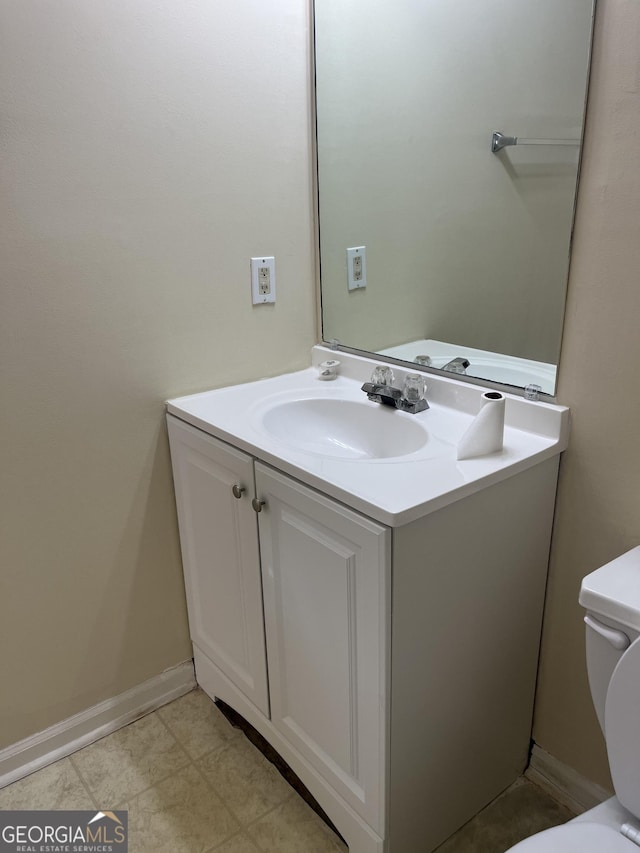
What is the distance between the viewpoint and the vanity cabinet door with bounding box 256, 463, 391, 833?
44.2 inches

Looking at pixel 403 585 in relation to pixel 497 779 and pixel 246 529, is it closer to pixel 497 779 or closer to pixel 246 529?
pixel 246 529

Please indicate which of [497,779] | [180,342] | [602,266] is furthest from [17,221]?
[497,779]

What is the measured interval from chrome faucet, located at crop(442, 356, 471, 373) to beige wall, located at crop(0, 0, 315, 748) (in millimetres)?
480

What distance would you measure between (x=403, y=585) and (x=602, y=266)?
27.2 inches

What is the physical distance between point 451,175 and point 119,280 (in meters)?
0.81

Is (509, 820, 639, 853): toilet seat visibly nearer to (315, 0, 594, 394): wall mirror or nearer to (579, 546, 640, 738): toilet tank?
(579, 546, 640, 738): toilet tank

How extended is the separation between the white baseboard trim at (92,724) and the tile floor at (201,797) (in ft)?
0.08

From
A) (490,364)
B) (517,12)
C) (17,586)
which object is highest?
(517,12)

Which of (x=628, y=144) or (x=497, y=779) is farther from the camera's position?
(x=497, y=779)

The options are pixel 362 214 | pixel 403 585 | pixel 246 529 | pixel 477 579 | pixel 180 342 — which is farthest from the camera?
pixel 362 214

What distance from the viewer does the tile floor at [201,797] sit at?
1420 millimetres

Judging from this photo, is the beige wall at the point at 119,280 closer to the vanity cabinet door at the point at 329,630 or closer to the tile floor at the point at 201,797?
the tile floor at the point at 201,797

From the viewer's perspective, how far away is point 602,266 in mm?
1179

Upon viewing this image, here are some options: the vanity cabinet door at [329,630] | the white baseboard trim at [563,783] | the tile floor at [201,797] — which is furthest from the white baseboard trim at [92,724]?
the white baseboard trim at [563,783]
